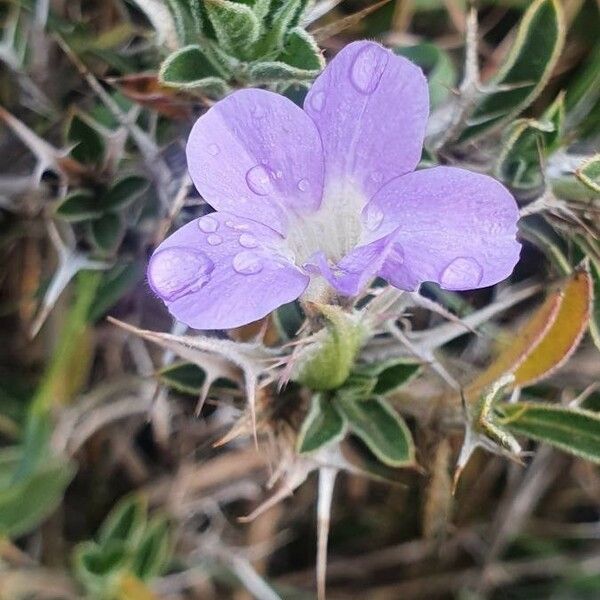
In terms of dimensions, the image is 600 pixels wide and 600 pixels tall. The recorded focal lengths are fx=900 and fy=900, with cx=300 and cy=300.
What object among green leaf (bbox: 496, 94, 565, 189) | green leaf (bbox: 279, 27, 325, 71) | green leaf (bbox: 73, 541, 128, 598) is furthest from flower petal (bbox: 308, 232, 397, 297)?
green leaf (bbox: 73, 541, 128, 598)

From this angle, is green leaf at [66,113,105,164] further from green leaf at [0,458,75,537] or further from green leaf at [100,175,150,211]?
green leaf at [0,458,75,537]

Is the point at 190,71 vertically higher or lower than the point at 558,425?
higher

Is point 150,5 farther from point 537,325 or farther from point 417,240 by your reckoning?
point 537,325

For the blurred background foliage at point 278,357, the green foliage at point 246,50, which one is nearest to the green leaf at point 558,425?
the blurred background foliage at point 278,357

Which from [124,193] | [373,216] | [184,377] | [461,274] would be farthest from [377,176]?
[124,193]

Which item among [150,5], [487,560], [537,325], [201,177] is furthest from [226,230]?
[487,560]

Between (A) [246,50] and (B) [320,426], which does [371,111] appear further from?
(B) [320,426]

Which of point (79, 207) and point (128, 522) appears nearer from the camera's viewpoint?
point (79, 207)
